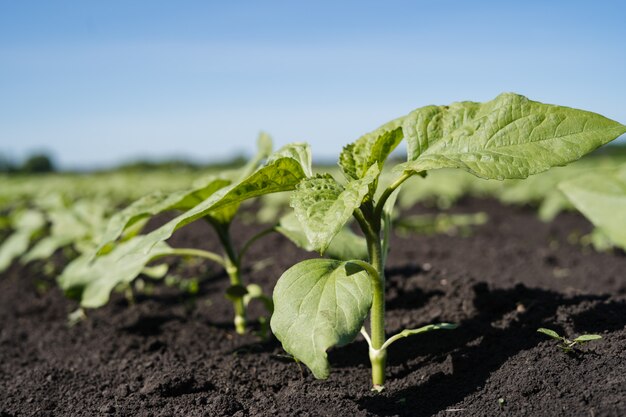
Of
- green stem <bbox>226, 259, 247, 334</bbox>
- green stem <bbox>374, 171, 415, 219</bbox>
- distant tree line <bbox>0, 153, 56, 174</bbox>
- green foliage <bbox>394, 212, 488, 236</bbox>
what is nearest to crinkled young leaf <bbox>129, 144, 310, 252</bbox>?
green stem <bbox>374, 171, 415, 219</bbox>

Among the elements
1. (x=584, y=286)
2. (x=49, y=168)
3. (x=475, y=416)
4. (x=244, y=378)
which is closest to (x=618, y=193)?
(x=475, y=416)

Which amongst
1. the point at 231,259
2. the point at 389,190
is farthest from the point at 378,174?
the point at 231,259

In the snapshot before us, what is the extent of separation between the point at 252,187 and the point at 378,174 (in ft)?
1.32

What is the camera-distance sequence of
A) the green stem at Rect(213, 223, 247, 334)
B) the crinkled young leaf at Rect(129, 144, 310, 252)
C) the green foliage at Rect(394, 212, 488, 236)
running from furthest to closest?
1. the green foliage at Rect(394, 212, 488, 236)
2. the green stem at Rect(213, 223, 247, 334)
3. the crinkled young leaf at Rect(129, 144, 310, 252)

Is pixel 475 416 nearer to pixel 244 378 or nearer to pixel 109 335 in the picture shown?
pixel 244 378

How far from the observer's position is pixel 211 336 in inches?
117

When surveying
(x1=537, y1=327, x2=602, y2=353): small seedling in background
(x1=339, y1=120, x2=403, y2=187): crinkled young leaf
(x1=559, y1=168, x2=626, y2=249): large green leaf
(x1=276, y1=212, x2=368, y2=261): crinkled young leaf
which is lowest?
(x1=537, y1=327, x2=602, y2=353): small seedling in background

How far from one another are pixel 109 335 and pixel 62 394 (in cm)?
91

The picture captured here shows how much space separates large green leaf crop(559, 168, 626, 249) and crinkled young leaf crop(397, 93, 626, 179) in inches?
14.6

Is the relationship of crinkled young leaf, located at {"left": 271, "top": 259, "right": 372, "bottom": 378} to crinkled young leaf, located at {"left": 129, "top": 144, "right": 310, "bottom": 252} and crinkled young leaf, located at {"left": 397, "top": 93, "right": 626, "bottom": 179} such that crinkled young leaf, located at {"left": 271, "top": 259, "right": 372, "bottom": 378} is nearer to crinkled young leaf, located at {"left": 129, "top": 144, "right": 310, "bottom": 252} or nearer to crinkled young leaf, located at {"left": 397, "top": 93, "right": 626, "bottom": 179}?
crinkled young leaf, located at {"left": 129, "top": 144, "right": 310, "bottom": 252}

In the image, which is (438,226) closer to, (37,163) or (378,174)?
(378,174)

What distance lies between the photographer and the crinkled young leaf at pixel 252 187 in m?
1.77

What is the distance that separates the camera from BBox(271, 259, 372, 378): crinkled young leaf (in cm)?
161

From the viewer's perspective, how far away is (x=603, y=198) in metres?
2.02
